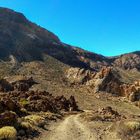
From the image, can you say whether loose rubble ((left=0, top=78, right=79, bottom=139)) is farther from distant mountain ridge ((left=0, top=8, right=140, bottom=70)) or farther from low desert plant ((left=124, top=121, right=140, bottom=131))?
distant mountain ridge ((left=0, top=8, right=140, bottom=70))

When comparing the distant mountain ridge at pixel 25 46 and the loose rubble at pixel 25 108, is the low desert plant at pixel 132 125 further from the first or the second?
the distant mountain ridge at pixel 25 46

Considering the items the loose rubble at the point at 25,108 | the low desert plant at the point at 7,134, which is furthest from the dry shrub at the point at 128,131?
the low desert plant at the point at 7,134

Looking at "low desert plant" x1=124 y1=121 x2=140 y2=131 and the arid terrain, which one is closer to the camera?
"low desert plant" x1=124 y1=121 x2=140 y2=131

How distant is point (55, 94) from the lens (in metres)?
87.6

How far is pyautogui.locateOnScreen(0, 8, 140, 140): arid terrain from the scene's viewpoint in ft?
85.6

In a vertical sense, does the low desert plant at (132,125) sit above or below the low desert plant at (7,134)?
above

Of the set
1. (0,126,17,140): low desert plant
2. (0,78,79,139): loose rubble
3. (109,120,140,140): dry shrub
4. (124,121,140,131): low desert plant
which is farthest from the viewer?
(0,78,79,139): loose rubble

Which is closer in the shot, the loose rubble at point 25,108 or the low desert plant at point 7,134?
the low desert plant at point 7,134

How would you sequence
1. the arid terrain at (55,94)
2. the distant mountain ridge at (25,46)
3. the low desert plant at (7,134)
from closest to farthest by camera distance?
the low desert plant at (7,134), the arid terrain at (55,94), the distant mountain ridge at (25,46)

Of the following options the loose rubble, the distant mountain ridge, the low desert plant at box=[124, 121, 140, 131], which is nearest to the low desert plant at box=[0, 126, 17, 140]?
the loose rubble

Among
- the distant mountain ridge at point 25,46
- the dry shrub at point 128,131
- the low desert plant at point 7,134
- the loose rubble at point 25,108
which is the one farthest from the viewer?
the distant mountain ridge at point 25,46

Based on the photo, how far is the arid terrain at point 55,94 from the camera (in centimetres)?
2608

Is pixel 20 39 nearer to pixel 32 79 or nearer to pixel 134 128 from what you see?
pixel 32 79

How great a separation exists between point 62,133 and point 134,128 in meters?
5.67
